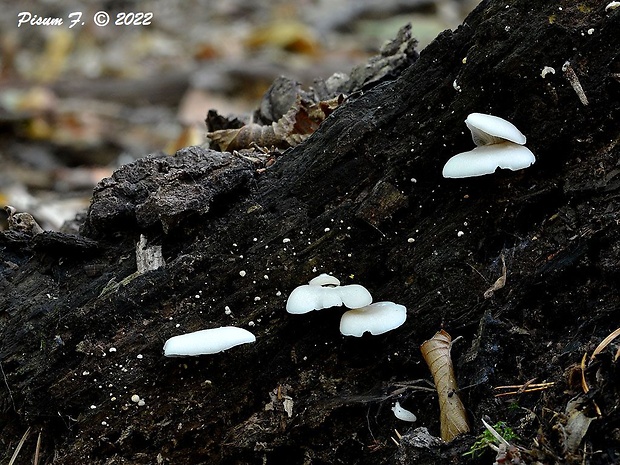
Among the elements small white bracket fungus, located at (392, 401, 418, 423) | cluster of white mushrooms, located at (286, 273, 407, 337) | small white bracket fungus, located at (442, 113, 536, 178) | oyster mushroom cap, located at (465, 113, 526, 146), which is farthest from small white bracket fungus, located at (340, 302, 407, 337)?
oyster mushroom cap, located at (465, 113, 526, 146)

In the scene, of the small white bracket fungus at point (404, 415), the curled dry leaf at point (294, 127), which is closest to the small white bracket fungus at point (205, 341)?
the small white bracket fungus at point (404, 415)

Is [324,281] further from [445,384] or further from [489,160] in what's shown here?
[489,160]

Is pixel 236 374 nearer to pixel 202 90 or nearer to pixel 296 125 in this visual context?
pixel 296 125

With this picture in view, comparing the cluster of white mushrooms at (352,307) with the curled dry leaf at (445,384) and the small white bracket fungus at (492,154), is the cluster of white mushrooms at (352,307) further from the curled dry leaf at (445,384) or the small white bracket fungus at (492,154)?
the small white bracket fungus at (492,154)

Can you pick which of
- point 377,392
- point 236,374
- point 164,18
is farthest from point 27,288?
point 164,18

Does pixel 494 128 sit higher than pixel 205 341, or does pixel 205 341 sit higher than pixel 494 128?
pixel 494 128

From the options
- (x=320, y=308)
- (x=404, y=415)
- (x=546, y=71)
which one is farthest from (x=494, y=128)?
(x=404, y=415)

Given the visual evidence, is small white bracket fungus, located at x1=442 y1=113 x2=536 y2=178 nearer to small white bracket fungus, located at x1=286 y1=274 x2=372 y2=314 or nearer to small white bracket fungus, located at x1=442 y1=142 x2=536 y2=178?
small white bracket fungus, located at x1=442 y1=142 x2=536 y2=178
